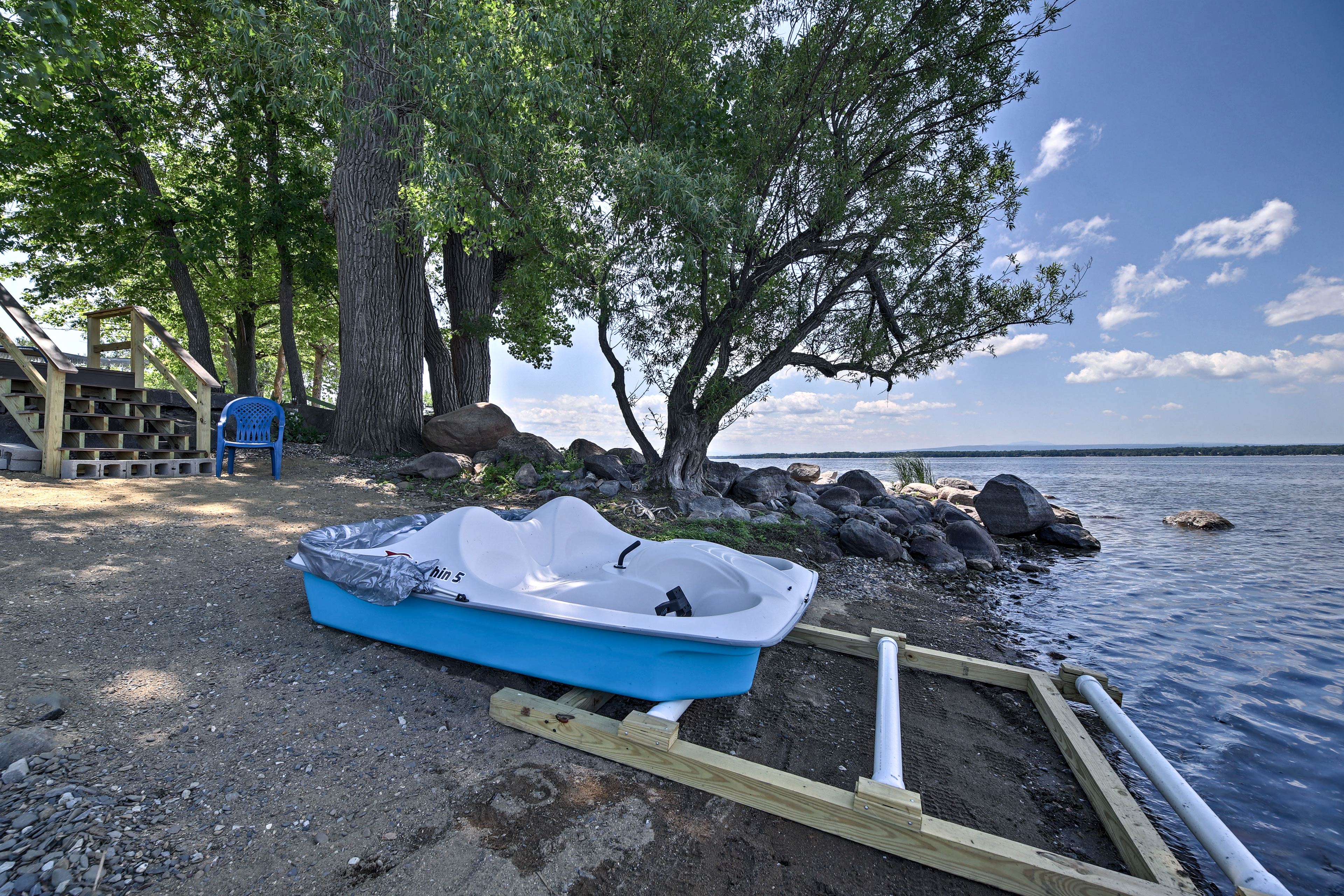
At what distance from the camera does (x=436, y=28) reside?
5.13 m

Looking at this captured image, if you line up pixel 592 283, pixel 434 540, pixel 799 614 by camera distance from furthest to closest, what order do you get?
pixel 592 283 < pixel 434 540 < pixel 799 614

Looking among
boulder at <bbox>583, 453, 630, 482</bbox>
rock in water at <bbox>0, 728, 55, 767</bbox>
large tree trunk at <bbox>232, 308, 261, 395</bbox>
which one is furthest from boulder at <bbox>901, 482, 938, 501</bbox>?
large tree trunk at <bbox>232, 308, 261, 395</bbox>

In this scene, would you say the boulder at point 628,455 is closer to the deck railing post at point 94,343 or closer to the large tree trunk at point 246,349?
the deck railing post at point 94,343

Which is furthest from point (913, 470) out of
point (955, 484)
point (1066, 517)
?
point (1066, 517)

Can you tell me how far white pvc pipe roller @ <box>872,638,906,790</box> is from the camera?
213 centimetres

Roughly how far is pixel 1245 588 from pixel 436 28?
10516mm

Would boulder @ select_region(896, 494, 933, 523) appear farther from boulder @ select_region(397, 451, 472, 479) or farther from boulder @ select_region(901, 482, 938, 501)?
boulder @ select_region(397, 451, 472, 479)

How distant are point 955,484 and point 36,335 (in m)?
17.1

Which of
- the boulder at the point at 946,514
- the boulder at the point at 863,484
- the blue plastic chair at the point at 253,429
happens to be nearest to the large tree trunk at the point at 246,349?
the blue plastic chair at the point at 253,429

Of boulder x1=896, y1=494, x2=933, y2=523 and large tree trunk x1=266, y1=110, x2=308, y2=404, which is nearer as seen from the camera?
boulder x1=896, y1=494, x2=933, y2=523

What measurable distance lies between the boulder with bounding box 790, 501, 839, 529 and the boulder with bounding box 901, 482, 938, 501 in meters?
5.63

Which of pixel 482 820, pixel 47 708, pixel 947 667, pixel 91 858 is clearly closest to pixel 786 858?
pixel 482 820

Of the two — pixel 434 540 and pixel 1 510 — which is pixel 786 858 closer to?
pixel 434 540

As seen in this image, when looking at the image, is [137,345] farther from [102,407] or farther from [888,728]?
[888,728]
